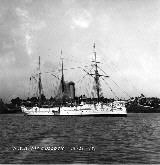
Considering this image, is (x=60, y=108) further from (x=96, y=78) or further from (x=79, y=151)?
(x=79, y=151)

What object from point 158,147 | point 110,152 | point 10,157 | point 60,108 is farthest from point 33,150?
point 60,108

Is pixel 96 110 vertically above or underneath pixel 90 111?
above

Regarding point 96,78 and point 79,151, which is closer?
point 79,151

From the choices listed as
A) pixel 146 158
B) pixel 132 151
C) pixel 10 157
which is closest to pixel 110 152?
pixel 132 151

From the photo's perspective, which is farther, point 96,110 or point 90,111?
point 90,111

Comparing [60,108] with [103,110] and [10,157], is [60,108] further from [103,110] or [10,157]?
[10,157]

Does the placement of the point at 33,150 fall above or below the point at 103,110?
below

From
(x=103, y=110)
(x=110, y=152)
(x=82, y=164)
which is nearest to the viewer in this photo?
(x=82, y=164)

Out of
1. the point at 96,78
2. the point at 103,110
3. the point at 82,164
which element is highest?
the point at 96,78

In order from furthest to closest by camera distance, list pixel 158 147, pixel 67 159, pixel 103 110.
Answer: pixel 103 110
pixel 158 147
pixel 67 159
